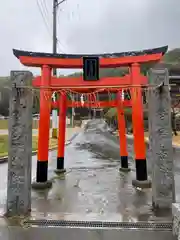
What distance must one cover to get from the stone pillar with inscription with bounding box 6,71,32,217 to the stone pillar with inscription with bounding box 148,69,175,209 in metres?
2.54

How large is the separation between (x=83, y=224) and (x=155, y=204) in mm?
1637

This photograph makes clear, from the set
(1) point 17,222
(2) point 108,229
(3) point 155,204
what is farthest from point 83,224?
(3) point 155,204

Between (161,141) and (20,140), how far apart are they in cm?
286

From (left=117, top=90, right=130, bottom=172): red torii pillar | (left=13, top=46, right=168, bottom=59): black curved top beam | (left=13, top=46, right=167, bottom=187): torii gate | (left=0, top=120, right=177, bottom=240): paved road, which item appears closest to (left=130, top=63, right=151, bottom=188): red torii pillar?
(left=13, top=46, right=167, bottom=187): torii gate

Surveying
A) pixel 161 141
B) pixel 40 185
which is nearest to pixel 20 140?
pixel 40 185

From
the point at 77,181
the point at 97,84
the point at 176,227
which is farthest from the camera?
the point at 77,181

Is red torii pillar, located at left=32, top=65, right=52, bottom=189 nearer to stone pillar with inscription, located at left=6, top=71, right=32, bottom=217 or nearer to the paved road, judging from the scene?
the paved road

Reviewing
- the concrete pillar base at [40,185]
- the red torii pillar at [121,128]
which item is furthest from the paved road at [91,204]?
the red torii pillar at [121,128]

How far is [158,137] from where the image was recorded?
227 inches

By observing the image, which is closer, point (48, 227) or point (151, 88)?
point (48, 227)

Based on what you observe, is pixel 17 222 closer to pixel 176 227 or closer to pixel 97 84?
pixel 176 227

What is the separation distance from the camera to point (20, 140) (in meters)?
5.68

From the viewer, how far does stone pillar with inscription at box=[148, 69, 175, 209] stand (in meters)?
5.64

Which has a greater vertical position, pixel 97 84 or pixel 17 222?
pixel 97 84
